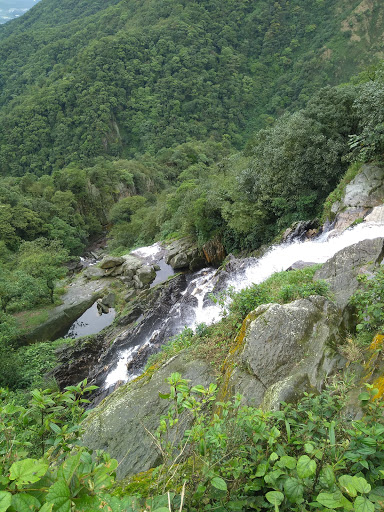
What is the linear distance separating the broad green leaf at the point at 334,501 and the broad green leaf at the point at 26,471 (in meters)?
1.12

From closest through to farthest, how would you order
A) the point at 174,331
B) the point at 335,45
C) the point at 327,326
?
the point at 327,326 → the point at 174,331 → the point at 335,45

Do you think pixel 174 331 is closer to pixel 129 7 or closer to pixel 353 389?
pixel 353 389

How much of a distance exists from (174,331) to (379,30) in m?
82.1

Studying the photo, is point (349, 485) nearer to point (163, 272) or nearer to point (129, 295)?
point (129, 295)

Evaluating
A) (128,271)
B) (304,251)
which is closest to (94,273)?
(128,271)

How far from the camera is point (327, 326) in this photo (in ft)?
16.1

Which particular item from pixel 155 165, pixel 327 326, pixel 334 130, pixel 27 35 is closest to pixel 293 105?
pixel 155 165

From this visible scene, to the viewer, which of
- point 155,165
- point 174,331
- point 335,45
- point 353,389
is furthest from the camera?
point 335,45

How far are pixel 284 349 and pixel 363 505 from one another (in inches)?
143

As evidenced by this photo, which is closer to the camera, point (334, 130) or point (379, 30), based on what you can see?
point (334, 130)

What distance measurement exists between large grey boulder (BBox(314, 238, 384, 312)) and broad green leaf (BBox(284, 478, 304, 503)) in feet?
16.6

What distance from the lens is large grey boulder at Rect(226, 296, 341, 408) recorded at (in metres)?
4.18

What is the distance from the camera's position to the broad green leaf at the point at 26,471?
3.24ft

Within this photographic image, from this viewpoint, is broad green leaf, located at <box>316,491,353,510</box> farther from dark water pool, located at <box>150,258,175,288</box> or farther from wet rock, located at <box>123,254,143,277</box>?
wet rock, located at <box>123,254,143,277</box>
